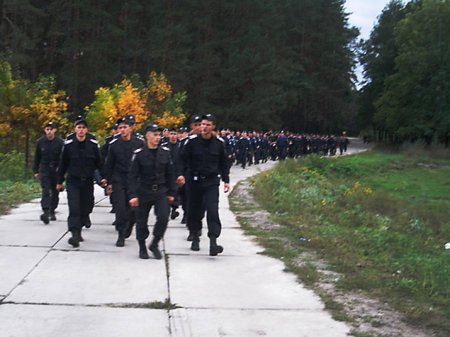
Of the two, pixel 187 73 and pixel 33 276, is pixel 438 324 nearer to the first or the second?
pixel 33 276

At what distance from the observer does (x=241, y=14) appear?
5572 cm

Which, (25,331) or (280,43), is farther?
(280,43)

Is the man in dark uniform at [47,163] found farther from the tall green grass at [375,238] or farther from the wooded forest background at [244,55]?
the wooded forest background at [244,55]

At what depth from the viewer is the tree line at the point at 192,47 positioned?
136 ft

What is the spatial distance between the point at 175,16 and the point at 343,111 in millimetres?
43622

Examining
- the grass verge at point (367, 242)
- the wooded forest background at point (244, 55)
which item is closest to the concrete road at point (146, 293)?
the grass verge at point (367, 242)

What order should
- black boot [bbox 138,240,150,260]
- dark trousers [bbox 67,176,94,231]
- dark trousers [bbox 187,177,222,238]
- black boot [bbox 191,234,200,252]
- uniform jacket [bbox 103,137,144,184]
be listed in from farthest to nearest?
uniform jacket [bbox 103,137,144,184]
black boot [bbox 191,234,200,252]
dark trousers [bbox 67,176,94,231]
dark trousers [bbox 187,177,222,238]
black boot [bbox 138,240,150,260]

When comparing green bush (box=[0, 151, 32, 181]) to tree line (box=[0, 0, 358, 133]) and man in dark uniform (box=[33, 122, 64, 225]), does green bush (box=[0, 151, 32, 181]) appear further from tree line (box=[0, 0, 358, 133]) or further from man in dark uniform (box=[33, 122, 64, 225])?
tree line (box=[0, 0, 358, 133])

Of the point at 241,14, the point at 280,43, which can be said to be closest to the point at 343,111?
the point at 280,43

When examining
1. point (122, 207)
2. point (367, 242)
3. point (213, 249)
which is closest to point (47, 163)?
point (122, 207)

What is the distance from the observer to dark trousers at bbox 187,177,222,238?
8.88 m

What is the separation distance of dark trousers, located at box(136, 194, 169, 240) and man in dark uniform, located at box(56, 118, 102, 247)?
1071 mm

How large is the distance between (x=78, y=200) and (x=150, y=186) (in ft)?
4.34

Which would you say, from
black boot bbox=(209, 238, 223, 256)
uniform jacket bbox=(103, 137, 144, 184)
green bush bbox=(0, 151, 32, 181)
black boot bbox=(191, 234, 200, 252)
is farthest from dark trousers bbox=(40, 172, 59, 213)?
green bush bbox=(0, 151, 32, 181)
